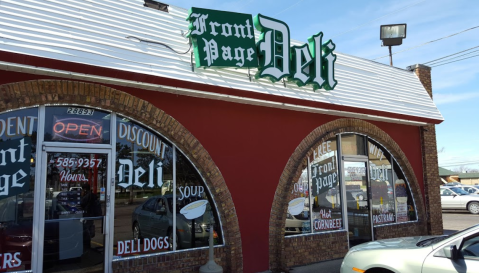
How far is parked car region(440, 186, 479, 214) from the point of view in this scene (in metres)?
20.2

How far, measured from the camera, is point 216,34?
7.24 meters

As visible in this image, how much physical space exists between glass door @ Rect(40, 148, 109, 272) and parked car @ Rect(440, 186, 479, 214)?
801 inches

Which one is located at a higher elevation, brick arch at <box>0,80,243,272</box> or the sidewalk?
brick arch at <box>0,80,243,272</box>

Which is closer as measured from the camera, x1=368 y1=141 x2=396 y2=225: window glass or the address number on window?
the address number on window

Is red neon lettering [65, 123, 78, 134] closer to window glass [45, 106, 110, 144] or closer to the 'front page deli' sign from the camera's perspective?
window glass [45, 106, 110, 144]

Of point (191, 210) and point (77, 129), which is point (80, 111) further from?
point (191, 210)

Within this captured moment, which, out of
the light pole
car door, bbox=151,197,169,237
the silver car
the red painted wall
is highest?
the light pole

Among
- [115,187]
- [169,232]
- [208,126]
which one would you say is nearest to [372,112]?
[208,126]

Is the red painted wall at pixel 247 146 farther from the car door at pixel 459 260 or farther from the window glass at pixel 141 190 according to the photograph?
the car door at pixel 459 260

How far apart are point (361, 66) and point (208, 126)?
5.69 metres

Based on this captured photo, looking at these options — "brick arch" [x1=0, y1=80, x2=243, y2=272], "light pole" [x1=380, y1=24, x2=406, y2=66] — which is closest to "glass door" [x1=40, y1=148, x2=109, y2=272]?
"brick arch" [x1=0, y1=80, x2=243, y2=272]

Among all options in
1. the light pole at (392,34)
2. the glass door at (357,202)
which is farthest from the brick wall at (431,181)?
the light pole at (392,34)

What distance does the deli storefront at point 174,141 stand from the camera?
557cm

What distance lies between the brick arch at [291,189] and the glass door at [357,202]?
1.37 feet
